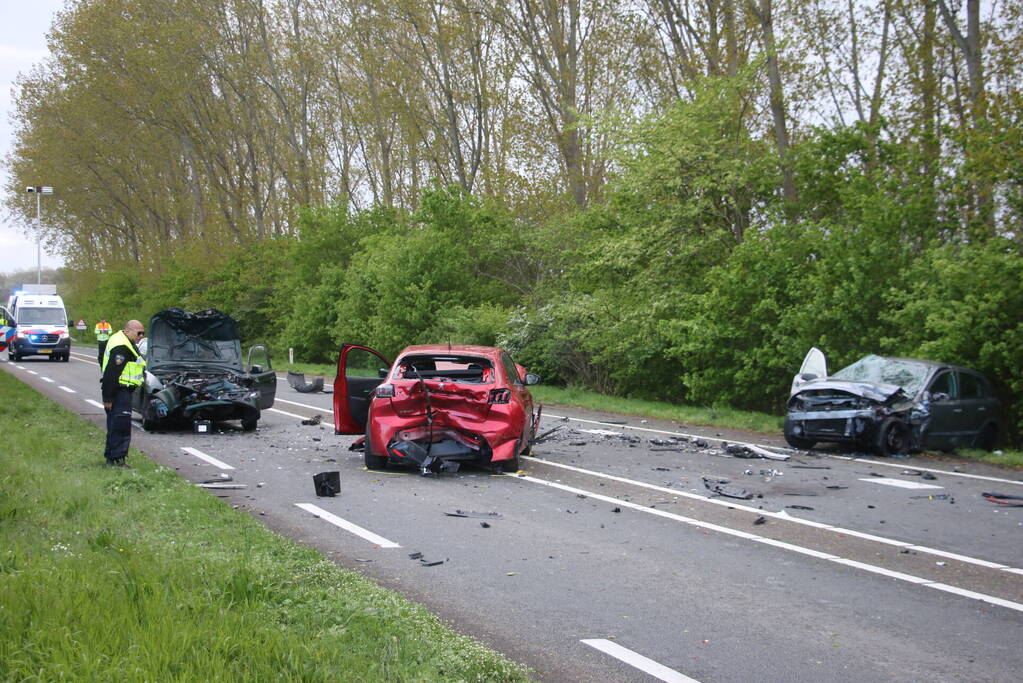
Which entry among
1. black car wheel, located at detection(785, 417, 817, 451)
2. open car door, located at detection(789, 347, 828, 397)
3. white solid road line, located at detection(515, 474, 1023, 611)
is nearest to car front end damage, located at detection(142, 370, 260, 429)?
white solid road line, located at detection(515, 474, 1023, 611)

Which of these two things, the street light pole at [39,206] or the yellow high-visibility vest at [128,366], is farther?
the street light pole at [39,206]

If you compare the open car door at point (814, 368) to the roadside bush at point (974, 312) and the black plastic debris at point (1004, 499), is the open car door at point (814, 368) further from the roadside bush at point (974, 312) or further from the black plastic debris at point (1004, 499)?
the black plastic debris at point (1004, 499)

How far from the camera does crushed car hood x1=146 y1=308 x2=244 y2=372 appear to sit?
1758cm

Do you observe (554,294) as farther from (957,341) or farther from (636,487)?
(636,487)

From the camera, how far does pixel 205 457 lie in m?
13.6

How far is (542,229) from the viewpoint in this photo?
30.9m

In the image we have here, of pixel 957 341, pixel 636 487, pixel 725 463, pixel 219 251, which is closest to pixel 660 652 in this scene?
pixel 636 487

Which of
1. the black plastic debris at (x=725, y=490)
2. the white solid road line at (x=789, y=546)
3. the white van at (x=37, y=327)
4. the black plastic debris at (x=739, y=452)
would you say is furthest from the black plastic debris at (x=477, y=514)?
the white van at (x=37, y=327)

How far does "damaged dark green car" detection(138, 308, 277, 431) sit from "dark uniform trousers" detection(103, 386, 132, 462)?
461cm

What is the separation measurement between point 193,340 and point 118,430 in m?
6.56

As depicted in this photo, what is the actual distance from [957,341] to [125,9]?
42169 mm

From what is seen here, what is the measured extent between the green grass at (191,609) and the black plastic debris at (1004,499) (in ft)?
25.0

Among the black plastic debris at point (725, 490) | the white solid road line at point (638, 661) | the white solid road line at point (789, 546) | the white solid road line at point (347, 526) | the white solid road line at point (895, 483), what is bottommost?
the white solid road line at point (638, 661)

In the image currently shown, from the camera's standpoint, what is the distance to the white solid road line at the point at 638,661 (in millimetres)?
4923
